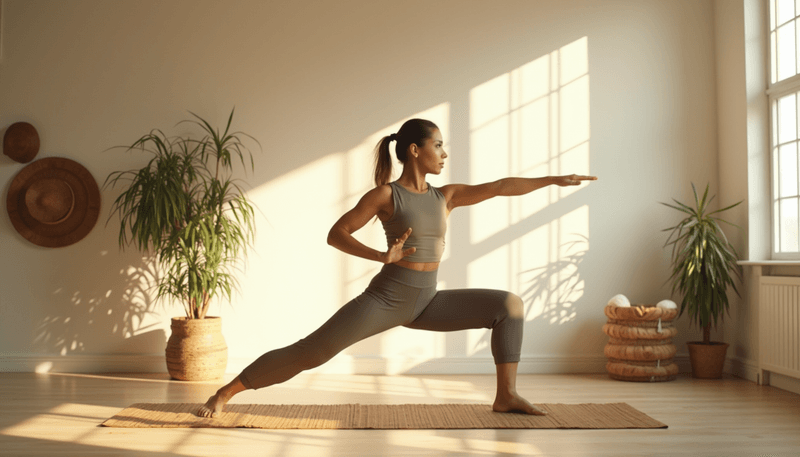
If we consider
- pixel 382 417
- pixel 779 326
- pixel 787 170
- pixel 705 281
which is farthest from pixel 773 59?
pixel 382 417

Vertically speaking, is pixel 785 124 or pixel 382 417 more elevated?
pixel 785 124

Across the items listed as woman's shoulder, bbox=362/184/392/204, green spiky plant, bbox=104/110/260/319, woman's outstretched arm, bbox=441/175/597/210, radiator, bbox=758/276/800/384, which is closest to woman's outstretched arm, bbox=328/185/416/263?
woman's shoulder, bbox=362/184/392/204

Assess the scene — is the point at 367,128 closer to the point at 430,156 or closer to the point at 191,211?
the point at 191,211

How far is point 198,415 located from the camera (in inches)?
122

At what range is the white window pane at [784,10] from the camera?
4258mm

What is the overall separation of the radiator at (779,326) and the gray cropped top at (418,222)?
2212 millimetres

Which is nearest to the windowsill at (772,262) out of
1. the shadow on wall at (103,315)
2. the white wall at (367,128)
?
the white wall at (367,128)

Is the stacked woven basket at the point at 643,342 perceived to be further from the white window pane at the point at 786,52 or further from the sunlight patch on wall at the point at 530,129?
the white window pane at the point at 786,52

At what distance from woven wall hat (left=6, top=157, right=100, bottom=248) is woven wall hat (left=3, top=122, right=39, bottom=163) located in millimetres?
91

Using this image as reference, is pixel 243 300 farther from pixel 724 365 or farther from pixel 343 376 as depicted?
pixel 724 365

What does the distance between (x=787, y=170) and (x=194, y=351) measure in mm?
3876

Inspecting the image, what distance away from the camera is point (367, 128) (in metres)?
4.70

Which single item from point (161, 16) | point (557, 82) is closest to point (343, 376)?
point (557, 82)

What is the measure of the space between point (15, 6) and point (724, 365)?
5.45 metres
